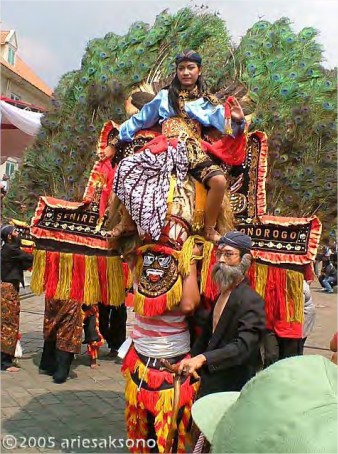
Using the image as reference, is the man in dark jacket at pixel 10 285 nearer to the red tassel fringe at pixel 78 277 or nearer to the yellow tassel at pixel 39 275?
the yellow tassel at pixel 39 275

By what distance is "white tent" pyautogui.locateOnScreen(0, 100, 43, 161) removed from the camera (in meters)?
7.85

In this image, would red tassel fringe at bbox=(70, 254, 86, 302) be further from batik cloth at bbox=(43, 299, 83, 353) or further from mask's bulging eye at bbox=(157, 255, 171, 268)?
batik cloth at bbox=(43, 299, 83, 353)

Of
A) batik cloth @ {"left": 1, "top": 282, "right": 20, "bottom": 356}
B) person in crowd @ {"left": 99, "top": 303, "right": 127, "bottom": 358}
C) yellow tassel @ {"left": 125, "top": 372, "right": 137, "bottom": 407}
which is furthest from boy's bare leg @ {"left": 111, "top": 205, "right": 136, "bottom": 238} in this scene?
person in crowd @ {"left": 99, "top": 303, "right": 127, "bottom": 358}

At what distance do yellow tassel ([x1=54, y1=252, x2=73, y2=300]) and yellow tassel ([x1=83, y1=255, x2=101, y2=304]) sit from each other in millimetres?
108

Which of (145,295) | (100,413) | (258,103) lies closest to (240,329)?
(145,295)

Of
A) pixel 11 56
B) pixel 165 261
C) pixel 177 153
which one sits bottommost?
pixel 165 261

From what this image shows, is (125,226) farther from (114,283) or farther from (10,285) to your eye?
(10,285)

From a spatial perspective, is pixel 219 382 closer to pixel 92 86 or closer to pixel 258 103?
pixel 258 103

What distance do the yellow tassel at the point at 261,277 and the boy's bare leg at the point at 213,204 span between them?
35 centimetres

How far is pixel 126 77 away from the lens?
4.23m

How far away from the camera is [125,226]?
310cm

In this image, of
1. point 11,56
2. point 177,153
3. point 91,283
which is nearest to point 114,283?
point 91,283

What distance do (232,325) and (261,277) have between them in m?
0.60

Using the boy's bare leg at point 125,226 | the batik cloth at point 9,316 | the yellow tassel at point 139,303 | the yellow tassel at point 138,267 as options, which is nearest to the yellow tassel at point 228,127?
the boy's bare leg at point 125,226
